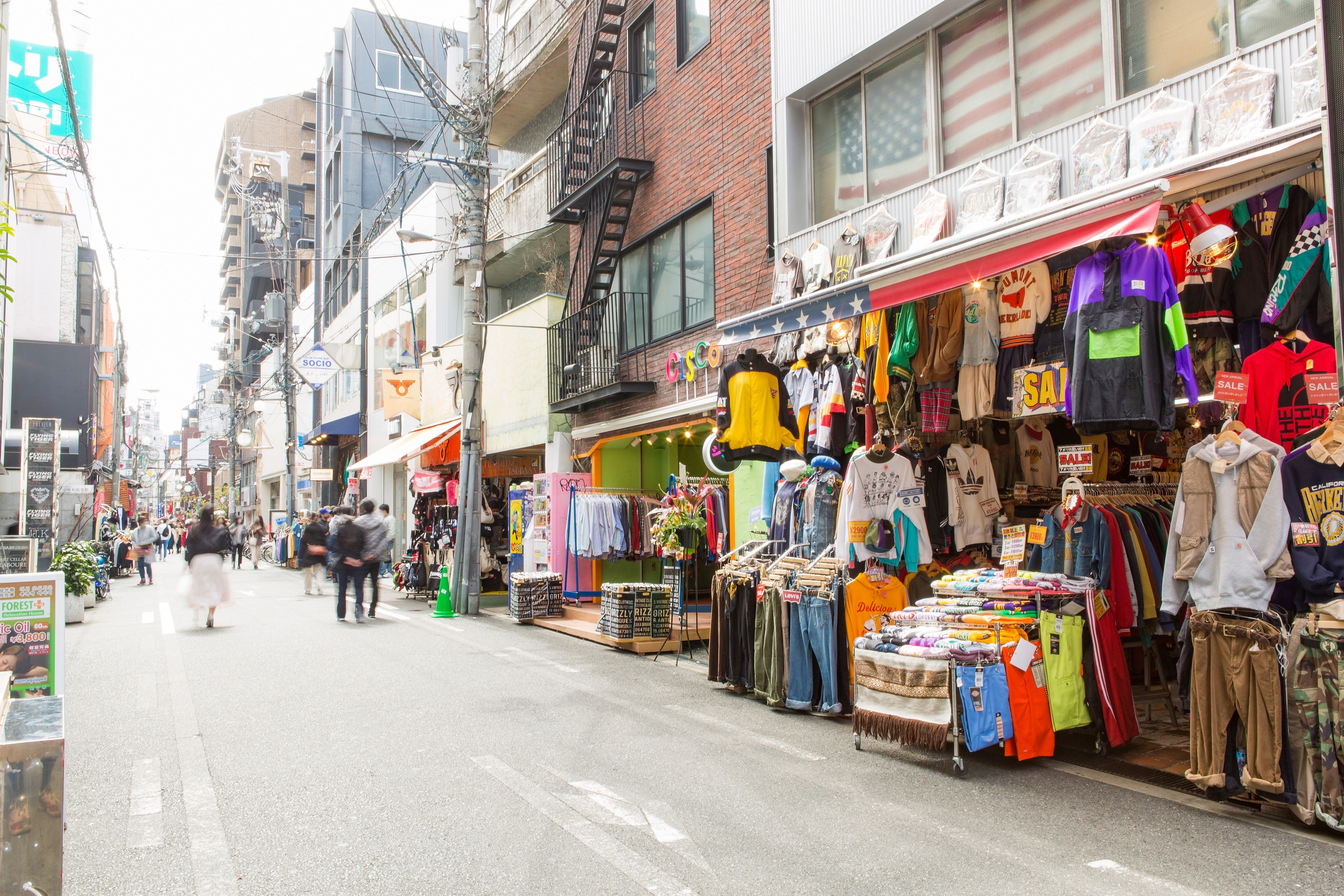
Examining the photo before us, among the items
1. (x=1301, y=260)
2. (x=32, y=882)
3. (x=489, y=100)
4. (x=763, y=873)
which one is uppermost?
(x=489, y=100)

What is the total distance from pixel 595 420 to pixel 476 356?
2925 mm

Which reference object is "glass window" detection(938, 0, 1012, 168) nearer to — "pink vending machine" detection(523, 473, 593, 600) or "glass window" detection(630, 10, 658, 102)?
"glass window" detection(630, 10, 658, 102)

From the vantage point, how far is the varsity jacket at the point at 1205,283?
5984 millimetres

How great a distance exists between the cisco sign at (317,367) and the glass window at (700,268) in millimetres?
19032

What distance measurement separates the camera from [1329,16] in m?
5.01

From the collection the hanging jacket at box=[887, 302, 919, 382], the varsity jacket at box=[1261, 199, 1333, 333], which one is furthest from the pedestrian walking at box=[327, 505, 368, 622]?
the varsity jacket at box=[1261, 199, 1333, 333]

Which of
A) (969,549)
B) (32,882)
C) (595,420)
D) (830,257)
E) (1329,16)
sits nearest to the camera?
(32,882)

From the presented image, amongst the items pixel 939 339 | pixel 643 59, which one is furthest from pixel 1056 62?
pixel 643 59

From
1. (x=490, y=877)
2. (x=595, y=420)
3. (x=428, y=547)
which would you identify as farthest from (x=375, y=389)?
(x=490, y=877)

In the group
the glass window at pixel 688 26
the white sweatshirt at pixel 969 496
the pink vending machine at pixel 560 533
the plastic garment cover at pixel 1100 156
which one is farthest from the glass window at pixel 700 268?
the plastic garment cover at pixel 1100 156

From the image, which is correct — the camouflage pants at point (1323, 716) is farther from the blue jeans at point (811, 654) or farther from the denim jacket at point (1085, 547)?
the blue jeans at point (811, 654)

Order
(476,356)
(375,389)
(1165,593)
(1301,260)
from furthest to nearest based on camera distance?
1. (375,389)
2. (476,356)
3. (1165,593)
4. (1301,260)

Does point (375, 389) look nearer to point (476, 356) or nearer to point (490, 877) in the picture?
point (476, 356)

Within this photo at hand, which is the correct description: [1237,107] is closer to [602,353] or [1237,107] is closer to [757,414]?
[757,414]
